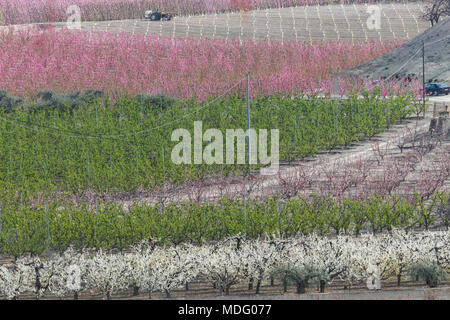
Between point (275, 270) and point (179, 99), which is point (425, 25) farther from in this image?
point (275, 270)

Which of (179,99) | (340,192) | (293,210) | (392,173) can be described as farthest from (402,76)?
(293,210)

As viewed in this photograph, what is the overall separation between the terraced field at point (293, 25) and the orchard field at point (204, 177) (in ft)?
27.1

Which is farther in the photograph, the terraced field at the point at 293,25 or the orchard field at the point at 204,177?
the terraced field at the point at 293,25

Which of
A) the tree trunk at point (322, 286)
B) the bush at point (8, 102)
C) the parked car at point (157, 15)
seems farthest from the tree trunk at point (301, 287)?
the parked car at point (157, 15)

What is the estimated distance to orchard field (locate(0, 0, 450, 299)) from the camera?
15117 mm

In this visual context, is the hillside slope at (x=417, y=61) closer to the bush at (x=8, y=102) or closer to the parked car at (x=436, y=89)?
the parked car at (x=436, y=89)

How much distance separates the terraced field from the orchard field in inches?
325

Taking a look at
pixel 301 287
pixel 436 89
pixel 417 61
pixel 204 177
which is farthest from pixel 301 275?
pixel 417 61

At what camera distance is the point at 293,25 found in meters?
57.5

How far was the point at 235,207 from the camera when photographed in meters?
18.9

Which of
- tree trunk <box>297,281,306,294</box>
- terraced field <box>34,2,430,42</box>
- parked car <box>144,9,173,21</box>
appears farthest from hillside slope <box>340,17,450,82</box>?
tree trunk <box>297,281,306,294</box>

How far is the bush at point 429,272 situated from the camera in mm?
14719

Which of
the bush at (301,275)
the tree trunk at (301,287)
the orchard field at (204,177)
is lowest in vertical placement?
the tree trunk at (301,287)

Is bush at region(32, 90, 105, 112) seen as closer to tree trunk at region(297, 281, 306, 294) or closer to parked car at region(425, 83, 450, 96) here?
parked car at region(425, 83, 450, 96)
